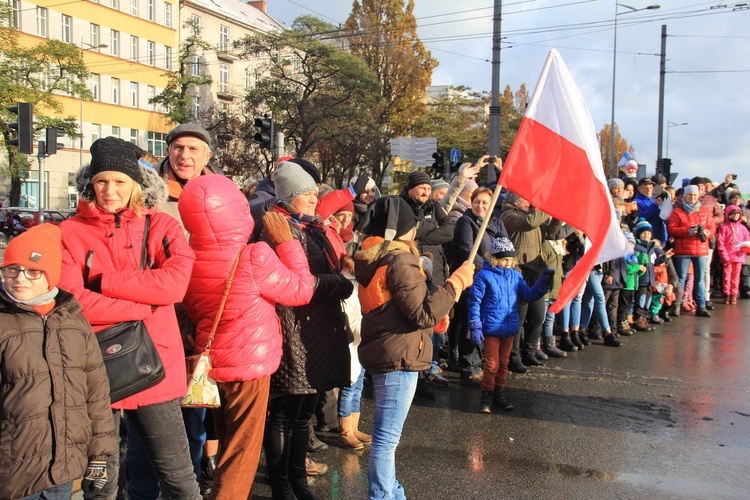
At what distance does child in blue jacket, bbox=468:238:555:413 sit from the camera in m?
6.14

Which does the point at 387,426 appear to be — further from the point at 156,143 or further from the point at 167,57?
the point at 167,57

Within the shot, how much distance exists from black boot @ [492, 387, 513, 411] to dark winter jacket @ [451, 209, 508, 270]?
1469mm

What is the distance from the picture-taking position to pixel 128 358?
10.2 feet

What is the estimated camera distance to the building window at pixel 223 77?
5947cm

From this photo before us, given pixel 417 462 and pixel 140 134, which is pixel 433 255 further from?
pixel 140 134

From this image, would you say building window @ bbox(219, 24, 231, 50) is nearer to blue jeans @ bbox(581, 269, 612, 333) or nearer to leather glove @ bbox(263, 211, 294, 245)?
blue jeans @ bbox(581, 269, 612, 333)

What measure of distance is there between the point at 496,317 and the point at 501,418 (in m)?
0.87

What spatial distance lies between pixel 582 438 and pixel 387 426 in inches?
92.3

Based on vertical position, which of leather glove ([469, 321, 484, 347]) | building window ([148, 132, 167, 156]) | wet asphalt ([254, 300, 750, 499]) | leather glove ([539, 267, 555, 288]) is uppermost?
building window ([148, 132, 167, 156])

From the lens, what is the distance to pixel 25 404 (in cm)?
272

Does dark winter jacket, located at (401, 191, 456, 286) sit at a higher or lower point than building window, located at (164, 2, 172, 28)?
lower

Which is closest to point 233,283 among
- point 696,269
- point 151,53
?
point 696,269

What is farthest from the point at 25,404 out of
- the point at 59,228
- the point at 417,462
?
the point at 417,462

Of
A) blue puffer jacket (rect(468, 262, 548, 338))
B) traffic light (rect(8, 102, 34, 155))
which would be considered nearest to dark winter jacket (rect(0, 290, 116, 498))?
blue puffer jacket (rect(468, 262, 548, 338))
